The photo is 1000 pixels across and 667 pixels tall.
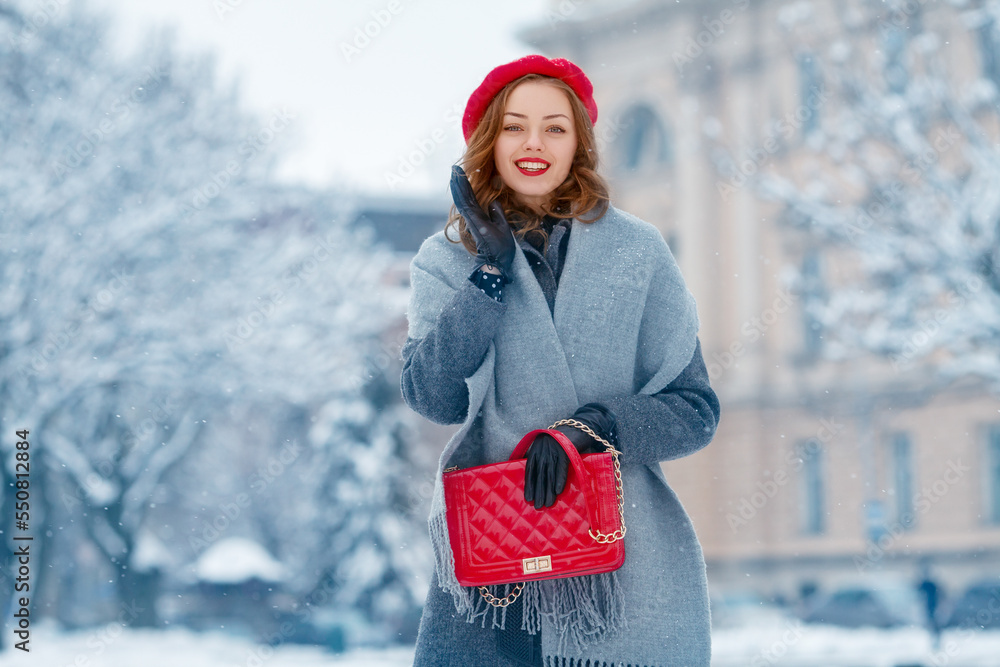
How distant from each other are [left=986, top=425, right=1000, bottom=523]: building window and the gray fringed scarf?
21.6 meters

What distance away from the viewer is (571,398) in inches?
85.9

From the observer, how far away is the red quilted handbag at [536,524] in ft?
6.58

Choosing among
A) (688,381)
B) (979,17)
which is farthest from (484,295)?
(979,17)

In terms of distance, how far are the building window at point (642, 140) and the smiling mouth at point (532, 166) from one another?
2715 cm

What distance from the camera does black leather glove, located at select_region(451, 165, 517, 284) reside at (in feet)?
7.23

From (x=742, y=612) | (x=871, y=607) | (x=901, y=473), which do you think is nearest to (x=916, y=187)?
(x=871, y=607)

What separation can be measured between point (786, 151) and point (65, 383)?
616 inches

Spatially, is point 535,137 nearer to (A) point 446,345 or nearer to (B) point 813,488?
(A) point 446,345

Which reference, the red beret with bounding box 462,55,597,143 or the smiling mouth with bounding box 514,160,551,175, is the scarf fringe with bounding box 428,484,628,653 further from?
the red beret with bounding box 462,55,597,143

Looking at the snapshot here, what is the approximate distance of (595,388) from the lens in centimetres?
221

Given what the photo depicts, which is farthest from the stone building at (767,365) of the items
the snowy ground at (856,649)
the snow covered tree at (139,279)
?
the snow covered tree at (139,279)

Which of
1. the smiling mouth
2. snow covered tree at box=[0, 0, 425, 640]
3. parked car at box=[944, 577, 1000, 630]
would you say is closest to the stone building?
parked car at box=[944, 577, 1000, 630]

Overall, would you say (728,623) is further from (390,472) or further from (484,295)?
(484,295)

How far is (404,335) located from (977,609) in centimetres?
1076
